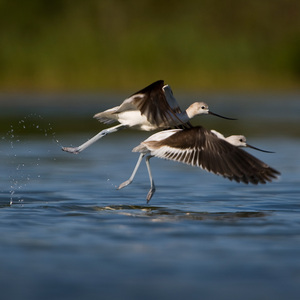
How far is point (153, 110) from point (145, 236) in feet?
7.54

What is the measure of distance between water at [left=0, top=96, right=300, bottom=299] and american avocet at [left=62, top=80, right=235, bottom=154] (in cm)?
83

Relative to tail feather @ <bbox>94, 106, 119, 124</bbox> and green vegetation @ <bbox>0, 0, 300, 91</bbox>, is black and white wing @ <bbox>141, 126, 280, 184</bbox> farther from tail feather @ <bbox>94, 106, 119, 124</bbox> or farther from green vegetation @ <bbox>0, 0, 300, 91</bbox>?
green vegetation @ <bbox>0, 0, 300, 91</bbox>

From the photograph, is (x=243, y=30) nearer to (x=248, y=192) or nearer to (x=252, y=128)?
(x=252, y=128)

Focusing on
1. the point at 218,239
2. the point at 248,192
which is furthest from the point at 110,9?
the point at 218,239

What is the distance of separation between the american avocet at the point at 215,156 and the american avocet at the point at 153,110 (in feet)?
1.19

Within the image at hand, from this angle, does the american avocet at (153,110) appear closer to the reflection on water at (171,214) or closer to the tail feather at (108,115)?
the tail feather at (108,115)

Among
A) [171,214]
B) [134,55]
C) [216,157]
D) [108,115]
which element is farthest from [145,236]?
[134,55]

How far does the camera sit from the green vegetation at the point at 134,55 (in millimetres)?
32656

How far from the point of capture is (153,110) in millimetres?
9406

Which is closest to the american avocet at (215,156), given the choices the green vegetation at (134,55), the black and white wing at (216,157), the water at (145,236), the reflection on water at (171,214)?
the black and white wing at (216,157)

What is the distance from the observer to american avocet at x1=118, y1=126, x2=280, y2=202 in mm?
9008

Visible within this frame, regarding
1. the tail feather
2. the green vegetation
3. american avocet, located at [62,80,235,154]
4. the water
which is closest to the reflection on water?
the water

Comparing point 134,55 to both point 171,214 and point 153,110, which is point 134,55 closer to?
point 153,110

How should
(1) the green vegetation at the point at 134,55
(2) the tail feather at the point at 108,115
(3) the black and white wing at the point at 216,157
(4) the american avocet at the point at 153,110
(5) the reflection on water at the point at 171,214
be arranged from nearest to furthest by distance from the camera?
(5) the reflection on water at the point at 171,214, (3) the black and white wing at the point at 216,157, (4) the american avocet at the point at 153,110, (2) the tail feather at the point at 108,115, (1) the green vegetation at the point at 134,55
